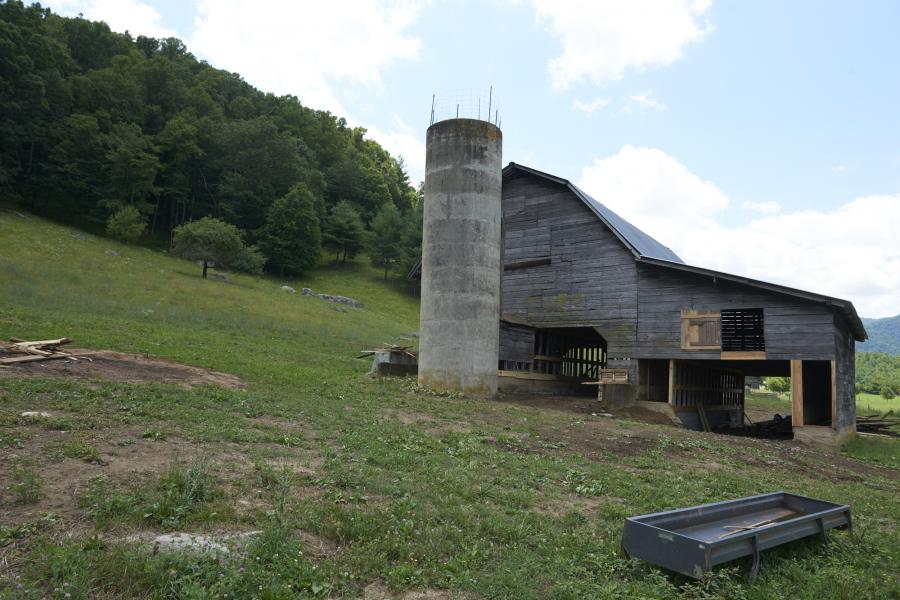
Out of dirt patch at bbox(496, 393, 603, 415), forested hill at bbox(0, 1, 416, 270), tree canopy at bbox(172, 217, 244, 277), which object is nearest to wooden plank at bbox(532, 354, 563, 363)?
dirt patch at bbox(496, 393, 603, 415)

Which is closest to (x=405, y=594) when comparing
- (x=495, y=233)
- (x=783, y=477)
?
(x=783, y=477)

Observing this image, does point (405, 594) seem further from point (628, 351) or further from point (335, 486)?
point (628, 351)

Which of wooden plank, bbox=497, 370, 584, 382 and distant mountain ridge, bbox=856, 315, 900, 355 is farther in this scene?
distant mountain ridge, bbox=856, 315, 900, 355

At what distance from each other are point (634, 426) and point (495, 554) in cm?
1241

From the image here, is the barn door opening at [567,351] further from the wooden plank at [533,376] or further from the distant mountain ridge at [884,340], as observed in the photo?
the distant mountain ridge at [884,340]

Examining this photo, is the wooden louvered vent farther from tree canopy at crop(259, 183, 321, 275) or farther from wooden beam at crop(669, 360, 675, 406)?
tree canopy at crop(259, 183, 321, 275)

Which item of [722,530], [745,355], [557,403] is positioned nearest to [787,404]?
[745,355]

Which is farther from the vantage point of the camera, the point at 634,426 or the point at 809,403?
the point at 809,403

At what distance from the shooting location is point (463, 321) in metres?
21.1

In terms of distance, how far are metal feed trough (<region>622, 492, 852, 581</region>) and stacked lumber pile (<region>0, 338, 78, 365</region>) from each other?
14.3m

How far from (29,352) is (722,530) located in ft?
52.2

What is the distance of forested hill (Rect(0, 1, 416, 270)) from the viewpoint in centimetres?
5438

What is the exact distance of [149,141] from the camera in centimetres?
6066

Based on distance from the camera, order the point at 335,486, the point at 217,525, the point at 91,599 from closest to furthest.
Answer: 1. the point at 91,599
2. the point at 217,525
3. the point at 335,486
